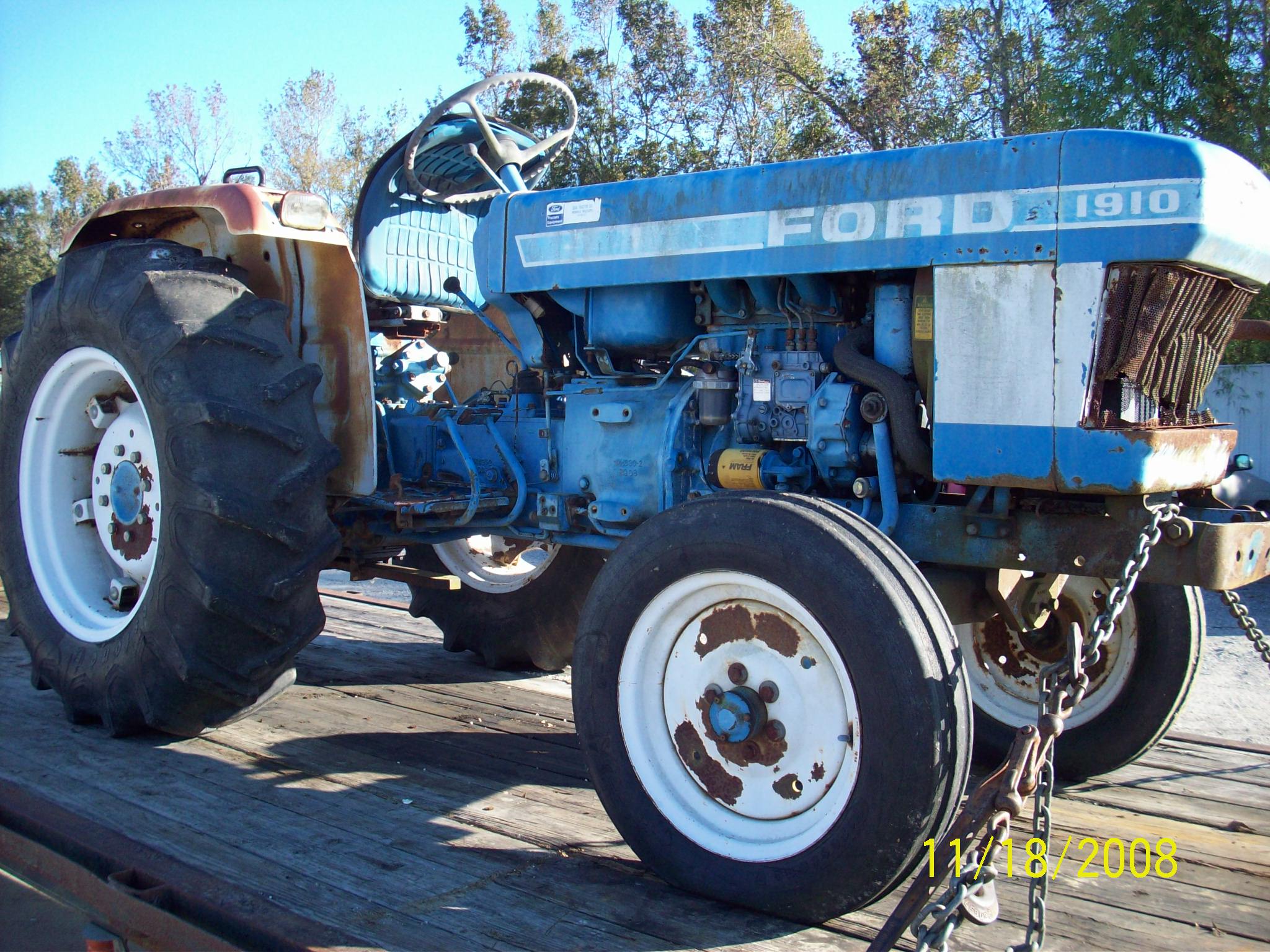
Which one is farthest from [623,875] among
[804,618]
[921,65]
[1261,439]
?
[921,65]

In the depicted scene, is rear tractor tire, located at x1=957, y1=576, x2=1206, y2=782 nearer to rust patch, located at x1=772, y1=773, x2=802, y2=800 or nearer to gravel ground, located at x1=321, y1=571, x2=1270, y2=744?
gravel ground, located at x1=321, y1=571, x2=1270, y2=744

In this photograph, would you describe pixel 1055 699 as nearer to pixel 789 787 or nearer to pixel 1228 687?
pixel 789 787

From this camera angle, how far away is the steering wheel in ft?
12.8

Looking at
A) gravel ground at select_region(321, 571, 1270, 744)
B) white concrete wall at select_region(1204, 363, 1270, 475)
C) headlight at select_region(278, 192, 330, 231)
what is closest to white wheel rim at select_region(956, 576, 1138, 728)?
gravel ground at select_region(321, 571, 1270, 744)

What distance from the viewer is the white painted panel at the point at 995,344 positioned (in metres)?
2.54

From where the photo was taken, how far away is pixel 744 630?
250 cm

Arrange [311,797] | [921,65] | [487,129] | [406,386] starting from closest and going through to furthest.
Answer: [311,797] → [487,129] → [406,386] → [921,65]

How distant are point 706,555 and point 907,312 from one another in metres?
0.89

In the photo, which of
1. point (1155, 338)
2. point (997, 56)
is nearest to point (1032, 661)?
point (1155, 338)

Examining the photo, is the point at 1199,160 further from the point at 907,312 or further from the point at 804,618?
the point at 804,618

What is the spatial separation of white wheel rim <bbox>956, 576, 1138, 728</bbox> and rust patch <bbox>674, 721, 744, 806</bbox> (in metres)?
1.14

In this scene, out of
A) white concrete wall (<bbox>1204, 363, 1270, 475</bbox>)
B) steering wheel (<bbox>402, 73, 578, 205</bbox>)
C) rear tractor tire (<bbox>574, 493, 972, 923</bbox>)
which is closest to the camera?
rear tractor tire (<bbox>574, 493, 972, 923</bbox>)

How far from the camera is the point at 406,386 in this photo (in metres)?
4.67

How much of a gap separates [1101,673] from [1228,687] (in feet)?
7.19
